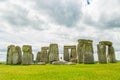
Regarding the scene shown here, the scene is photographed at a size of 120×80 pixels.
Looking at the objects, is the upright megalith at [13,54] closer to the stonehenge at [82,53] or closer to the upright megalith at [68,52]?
the stonehenge at [82,53]

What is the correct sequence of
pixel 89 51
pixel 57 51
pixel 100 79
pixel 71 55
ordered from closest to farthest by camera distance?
pixel 100 79, pixel 89 51, pixel 57 51, pixel 71 55

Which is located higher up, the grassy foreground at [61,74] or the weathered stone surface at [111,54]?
the weathered stone surface at [111,54]

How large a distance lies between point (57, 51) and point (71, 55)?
5734 mm

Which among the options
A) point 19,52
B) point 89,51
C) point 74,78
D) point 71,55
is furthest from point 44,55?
point 74,78

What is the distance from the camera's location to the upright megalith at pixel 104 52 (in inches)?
1725

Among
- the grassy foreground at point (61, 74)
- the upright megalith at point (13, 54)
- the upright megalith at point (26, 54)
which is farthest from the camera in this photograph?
the upright megalith at point (13, 54)

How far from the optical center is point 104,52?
44.1 meters

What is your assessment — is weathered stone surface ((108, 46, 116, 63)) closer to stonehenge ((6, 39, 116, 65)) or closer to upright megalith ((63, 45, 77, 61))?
stonehenge ((6, 39, 116, 65))

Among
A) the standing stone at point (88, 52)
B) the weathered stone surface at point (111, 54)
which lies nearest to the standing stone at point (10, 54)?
the standing stone at point (88, 52)

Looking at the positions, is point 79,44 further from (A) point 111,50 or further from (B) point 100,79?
(B) point 100,79

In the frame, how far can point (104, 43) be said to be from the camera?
44.2 m

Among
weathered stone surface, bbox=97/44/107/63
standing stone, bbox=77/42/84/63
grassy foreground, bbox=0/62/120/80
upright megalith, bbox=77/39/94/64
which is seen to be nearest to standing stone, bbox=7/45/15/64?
standing stone, bbox=77/42/84/63

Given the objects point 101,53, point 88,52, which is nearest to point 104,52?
point 101,53

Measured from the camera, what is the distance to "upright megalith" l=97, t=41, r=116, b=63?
144ft
